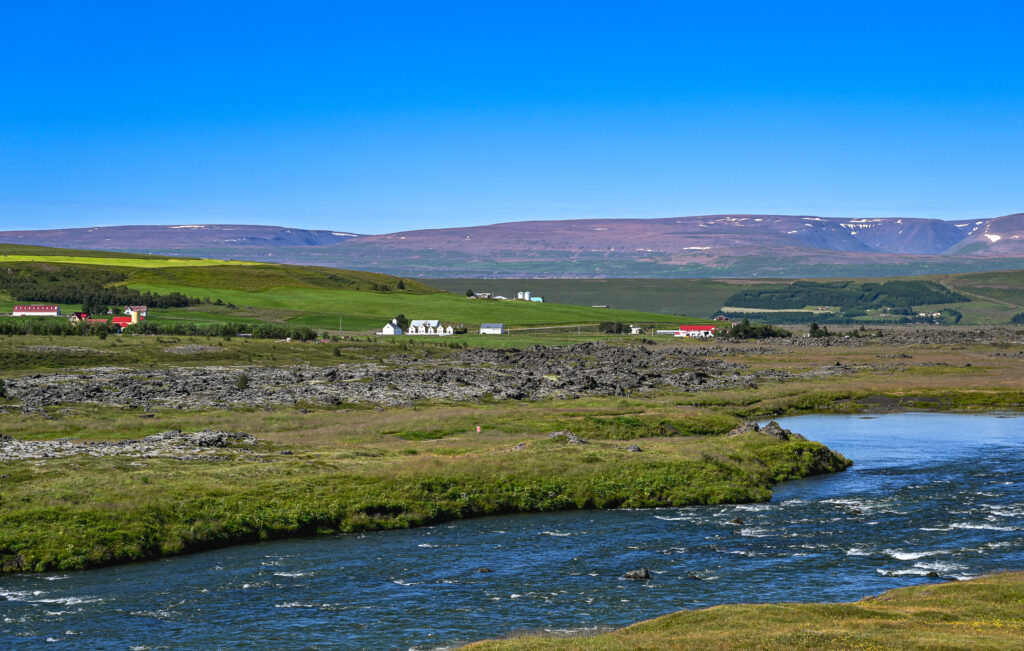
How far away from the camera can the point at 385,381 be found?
112 meters

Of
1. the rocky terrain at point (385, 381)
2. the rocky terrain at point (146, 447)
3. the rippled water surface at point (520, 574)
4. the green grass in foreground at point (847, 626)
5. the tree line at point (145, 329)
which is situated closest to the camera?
the green grass in foreground at point (847, 626)

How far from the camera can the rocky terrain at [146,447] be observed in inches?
2249

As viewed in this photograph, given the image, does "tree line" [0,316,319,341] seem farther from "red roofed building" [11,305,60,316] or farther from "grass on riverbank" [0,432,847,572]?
"grass on riverbank" [0,432,847,572]

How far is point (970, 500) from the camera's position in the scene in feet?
172

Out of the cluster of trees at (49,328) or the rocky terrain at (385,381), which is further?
the cluster of trees at (49,328)

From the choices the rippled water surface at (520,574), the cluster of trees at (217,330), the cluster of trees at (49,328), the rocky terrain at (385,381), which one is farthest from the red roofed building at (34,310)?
the rippled water surface at (520,574)

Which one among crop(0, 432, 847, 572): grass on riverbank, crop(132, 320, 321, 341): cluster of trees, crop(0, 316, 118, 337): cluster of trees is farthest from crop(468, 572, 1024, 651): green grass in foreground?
crop(132, 320, 321, 341): cluster of trees

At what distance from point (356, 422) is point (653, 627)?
54260 mm

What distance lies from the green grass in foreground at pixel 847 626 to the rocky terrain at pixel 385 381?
68.6m

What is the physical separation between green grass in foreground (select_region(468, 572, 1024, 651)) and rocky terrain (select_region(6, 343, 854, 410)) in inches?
2703

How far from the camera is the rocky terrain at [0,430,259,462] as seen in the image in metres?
57.1

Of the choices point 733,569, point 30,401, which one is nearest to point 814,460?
point 733,569

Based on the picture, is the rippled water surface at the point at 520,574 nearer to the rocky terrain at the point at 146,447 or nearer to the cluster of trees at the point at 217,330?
the rocky terrain at the point at 146,447

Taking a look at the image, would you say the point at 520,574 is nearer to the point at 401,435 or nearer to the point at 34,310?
the point at 401,435
